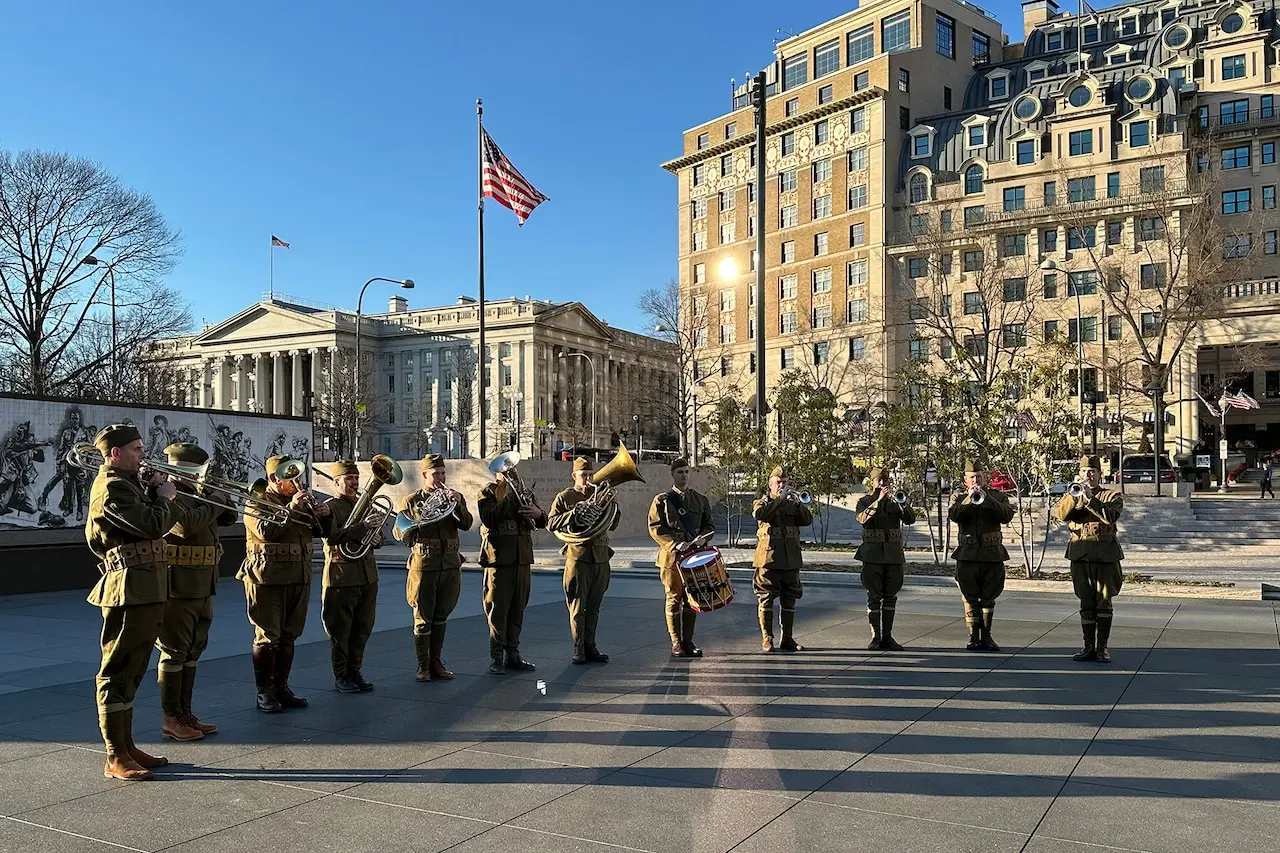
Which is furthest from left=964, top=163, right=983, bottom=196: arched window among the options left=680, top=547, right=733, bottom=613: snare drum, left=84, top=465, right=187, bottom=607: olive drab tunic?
left=84, top=465, right=187, bottom=607: olive drab tunic

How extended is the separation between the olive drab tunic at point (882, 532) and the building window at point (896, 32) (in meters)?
74.7

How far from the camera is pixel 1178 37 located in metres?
69.8

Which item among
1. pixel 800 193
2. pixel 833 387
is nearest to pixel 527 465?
pixel 833 387

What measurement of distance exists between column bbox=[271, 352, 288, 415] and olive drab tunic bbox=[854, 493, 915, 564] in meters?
110

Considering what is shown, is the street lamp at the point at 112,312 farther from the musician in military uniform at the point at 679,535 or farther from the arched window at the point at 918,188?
the arched window at the point at 918,188

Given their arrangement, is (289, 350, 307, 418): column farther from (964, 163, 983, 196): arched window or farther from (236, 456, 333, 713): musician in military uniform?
(236, 456, 333, 713): musician in military uniform

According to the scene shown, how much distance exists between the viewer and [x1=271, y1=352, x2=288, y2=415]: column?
11356 centimetres

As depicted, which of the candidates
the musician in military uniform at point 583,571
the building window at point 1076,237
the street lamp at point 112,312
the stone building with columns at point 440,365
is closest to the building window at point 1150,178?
Result: the building window at point 1076,237

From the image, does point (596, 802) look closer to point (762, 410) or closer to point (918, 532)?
point (762, 410)

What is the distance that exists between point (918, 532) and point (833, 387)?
42333 millimetres

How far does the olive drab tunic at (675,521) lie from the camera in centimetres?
1115

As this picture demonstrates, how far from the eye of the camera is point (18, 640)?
13.0 m

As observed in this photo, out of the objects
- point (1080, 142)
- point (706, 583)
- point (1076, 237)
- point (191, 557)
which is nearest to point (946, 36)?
point (1080, 142)

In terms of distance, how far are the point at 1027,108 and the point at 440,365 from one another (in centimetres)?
6924
